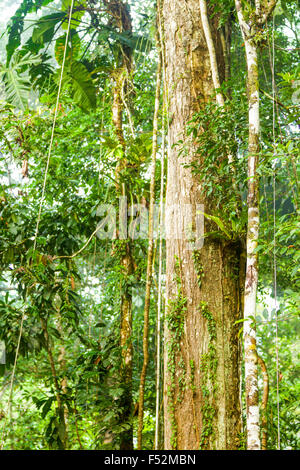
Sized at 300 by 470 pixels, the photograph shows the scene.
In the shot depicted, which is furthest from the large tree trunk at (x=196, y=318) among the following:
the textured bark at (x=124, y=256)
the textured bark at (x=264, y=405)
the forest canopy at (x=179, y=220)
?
the textured bark at (x=124, y=256)

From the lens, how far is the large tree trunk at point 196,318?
1.99 meters

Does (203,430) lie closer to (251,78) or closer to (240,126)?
(240,126)

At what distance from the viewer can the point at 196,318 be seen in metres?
2.11

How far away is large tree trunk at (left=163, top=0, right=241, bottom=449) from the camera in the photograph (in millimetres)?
1985

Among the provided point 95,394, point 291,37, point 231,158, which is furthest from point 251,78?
point 291,37

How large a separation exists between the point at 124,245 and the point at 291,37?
3324mm

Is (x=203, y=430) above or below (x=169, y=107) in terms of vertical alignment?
below

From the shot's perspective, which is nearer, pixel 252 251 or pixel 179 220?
pixel 252 251

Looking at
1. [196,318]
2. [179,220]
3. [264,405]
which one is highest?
[179,220]

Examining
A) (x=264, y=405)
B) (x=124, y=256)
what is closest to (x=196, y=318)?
(x=264, y=405)

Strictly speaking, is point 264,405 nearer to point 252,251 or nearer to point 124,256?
point 252,251

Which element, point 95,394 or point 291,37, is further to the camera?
point 291,37

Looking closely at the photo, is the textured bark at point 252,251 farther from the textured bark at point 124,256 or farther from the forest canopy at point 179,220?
the textured bark at point 124,256

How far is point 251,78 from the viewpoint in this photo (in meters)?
2.02
